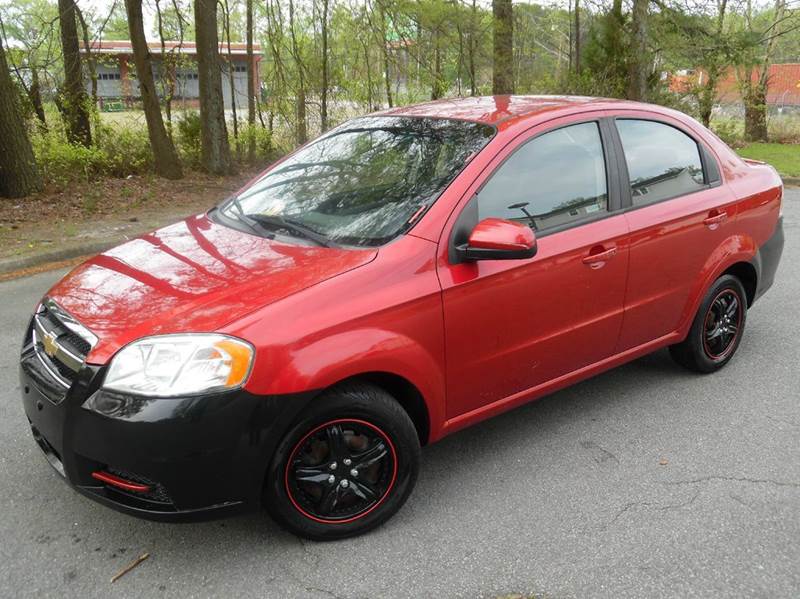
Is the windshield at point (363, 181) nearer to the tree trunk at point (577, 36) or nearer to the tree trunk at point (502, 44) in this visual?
the tree trunk at point (502, 44)

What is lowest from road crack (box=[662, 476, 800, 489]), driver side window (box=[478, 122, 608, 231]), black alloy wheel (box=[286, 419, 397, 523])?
road crack (box=[662, 476, 800, 489])

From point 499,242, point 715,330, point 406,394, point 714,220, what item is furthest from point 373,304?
point 715,330

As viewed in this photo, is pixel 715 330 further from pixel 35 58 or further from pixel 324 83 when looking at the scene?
pixel 324 83

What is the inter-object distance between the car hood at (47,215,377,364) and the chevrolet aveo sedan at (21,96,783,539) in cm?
1

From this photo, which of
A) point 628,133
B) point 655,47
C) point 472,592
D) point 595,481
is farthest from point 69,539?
point 655,47

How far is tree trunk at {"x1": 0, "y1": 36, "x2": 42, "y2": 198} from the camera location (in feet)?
30.6

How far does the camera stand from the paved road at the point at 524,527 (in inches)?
101

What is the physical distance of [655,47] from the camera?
54.5 feet

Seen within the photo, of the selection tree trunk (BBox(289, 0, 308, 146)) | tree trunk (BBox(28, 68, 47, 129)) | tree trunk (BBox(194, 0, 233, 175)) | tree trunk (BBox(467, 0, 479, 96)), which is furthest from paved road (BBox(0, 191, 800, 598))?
tree trunk (BBox(467, 0, 479, 96))

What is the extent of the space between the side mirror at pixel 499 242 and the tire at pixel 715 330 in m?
1.80

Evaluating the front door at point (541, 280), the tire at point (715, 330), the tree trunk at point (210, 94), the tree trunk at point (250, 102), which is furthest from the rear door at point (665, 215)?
the tree trunk at point (250, 102)

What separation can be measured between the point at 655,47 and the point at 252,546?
16776mm

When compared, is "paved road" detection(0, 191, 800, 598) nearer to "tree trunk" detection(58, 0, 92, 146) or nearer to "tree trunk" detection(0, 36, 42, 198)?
"tree trunk" detection(0, 36, 42, 198)

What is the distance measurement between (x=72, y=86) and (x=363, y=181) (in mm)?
11727
